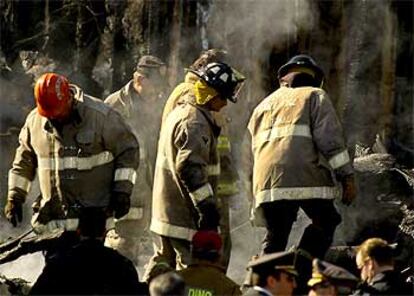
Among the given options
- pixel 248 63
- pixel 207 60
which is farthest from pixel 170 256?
pixel 248 63

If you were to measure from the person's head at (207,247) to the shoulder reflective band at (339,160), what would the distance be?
158 cm

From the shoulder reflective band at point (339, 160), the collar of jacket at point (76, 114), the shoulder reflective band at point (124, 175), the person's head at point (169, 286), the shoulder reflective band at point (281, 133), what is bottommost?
the person's head at point (169, 286)

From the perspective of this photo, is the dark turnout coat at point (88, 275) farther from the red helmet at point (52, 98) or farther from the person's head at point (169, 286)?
the red helmet at point (52, 98)

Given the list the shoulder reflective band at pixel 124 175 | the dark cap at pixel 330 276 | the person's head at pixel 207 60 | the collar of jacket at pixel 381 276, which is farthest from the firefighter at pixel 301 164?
the dark cap at pixel 330 276

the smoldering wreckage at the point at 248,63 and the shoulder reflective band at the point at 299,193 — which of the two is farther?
the smoldering wreckage at the point at 248,63

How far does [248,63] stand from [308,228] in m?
6.34

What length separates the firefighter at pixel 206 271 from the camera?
441 inches

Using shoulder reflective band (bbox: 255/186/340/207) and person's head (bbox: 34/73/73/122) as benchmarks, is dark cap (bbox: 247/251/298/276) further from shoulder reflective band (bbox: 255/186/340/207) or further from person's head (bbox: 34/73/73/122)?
person's head (bbox: 34/73/73/122)

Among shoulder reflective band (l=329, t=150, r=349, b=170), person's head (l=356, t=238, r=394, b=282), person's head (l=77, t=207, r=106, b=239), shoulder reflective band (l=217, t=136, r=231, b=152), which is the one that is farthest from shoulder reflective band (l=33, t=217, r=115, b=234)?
person's head (l=356, t=238, r=394, b=282)

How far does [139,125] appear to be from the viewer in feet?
52.2

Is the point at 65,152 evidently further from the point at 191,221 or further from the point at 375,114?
the point at 375,114

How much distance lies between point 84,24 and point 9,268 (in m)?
5.78

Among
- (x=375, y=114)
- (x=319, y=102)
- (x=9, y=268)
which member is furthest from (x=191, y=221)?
(x=375, y=114)

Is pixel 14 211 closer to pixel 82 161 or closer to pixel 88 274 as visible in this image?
pixel 82 161
